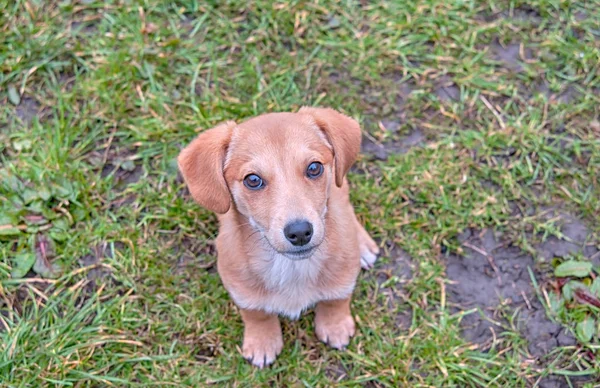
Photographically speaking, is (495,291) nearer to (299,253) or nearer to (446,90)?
(446,90)

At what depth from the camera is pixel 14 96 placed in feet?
19.7

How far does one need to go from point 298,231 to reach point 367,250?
1679 millimetres

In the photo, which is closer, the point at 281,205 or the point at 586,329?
the point at 281,205

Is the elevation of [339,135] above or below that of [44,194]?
above

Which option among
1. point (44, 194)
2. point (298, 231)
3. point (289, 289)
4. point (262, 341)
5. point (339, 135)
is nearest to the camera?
point (298, 231)

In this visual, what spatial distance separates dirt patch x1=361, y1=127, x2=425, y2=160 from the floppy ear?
1.57 meters

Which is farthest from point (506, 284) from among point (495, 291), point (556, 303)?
point (556, 303)

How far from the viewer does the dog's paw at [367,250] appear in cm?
524

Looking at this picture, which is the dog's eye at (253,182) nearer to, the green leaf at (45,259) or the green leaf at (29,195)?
the green leaf at (45,259)

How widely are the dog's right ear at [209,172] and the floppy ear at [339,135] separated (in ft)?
1.93

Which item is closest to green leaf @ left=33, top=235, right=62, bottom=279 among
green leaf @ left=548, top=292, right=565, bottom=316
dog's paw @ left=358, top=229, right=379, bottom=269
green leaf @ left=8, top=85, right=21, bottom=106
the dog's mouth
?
green leaf @ left=8, top=85, right=21, bottom=106

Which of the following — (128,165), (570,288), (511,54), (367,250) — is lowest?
(570,288)

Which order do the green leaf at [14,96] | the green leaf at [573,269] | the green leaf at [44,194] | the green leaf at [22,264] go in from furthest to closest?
the green leaf at [14,96], the green leaf at [44,194], the green leaf at [22,264], the green leaf at [573,269]

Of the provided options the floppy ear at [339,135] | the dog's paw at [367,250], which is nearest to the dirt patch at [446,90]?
the dog's paw at [367,250]
